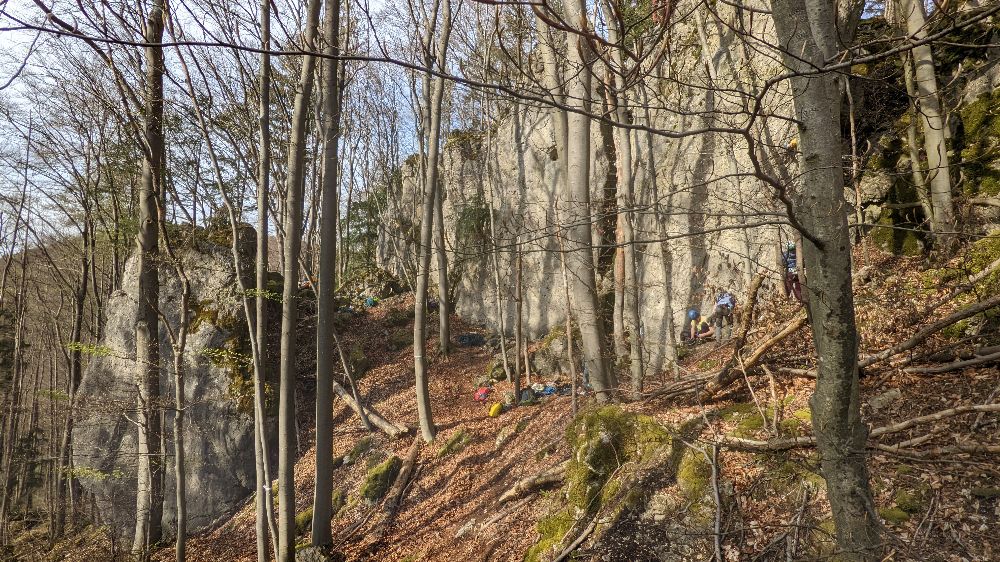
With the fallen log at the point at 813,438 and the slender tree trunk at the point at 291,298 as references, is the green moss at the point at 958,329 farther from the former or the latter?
the slender tree trunk at the point at 291,298

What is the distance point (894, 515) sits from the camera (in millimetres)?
3236

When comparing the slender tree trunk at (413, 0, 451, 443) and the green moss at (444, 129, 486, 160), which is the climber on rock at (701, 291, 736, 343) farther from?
the green moss at (444, 129, 486, 160)

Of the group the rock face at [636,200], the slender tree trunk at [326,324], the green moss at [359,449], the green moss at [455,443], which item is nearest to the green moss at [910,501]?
the rock face at [636,200]

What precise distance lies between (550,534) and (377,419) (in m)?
7.10

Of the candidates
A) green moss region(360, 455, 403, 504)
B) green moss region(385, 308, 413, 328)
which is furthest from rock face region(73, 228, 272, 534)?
green moss region(385, 308, 413, 328)

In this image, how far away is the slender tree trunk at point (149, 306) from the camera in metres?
7.48

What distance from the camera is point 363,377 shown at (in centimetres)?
1378

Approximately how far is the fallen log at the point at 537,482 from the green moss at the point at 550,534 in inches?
28.3

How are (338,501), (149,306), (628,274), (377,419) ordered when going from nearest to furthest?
1. (628,274)
2. (149,306)
3. (338,501)
4. (377,419)

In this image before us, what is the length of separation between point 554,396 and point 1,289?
16.5 meters

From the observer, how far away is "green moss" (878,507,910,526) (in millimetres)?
3203

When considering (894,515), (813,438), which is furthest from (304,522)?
(894,515)

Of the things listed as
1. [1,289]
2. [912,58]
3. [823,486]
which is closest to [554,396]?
[823,486]

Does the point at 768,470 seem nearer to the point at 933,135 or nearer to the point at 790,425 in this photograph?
the point at 790,425
